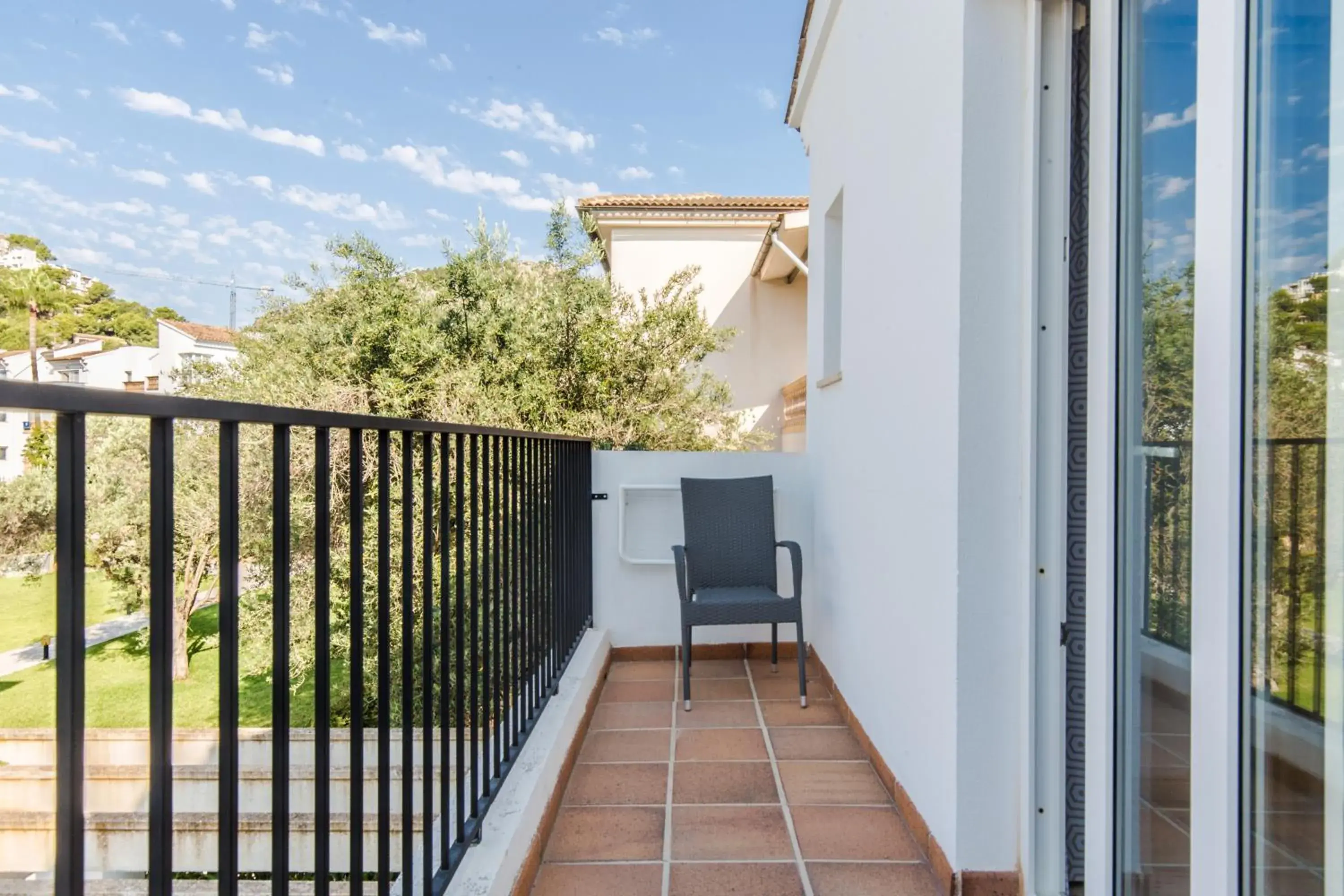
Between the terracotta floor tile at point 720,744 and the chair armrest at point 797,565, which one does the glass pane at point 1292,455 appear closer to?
the terracotta floor tile at point 720,744

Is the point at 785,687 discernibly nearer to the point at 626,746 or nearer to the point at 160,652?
the point at 626,746

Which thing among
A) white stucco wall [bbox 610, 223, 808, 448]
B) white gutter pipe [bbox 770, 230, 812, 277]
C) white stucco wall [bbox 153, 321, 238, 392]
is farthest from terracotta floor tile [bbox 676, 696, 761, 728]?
white stucco wall [bbox 153, 321, 238, 392]

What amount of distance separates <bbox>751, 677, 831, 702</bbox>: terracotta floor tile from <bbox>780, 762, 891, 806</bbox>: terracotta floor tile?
76 centimetres

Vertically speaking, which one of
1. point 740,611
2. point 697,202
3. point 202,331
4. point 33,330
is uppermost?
point 697,202

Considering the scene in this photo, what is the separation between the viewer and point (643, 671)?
13.1ft

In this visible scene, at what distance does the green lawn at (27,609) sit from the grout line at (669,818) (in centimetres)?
173

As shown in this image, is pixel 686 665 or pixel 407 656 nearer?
pixel 407 656

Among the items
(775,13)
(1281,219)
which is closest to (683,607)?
(1281,219)

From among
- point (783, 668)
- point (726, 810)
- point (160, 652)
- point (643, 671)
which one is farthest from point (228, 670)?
→ point (783, 668)

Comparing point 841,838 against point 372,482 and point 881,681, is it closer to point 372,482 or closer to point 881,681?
point 881,681

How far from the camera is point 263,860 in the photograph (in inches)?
119

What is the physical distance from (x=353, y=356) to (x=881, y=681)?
652 cm

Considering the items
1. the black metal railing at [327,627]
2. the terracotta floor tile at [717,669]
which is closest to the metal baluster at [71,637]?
the black metal railing at [327,627]

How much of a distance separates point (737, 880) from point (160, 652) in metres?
1.73
